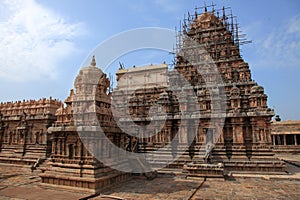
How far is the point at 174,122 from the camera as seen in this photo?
2044 centimetres

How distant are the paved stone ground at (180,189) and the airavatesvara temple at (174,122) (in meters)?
0.74

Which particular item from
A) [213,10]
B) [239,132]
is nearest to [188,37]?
[213,10]

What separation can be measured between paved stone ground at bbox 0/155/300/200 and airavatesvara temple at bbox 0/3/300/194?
2.44 feet

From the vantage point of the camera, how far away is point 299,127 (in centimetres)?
3662

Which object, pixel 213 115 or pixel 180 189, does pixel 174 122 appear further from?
pixel 180 189

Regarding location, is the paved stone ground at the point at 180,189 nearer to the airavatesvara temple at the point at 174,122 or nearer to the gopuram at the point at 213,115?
the airavatesvara temple at the point at 174,122

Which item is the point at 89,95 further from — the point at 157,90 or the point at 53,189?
the point at 157,90

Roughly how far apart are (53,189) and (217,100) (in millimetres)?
14892

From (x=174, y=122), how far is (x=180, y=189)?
8960 millimetres

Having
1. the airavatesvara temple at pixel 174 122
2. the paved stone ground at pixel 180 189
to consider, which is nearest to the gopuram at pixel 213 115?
the airavatesvara temple at pixel 174 122

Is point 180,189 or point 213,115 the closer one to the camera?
point 180,189

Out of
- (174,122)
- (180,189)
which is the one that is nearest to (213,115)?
(174,122)

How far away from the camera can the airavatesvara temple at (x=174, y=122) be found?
12195 millimetres

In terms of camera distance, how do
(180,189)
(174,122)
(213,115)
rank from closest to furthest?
(180,189), (213,115), (174,122)
